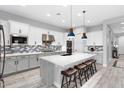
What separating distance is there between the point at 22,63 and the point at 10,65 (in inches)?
22.1

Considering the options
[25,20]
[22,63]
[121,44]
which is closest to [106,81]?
[22,63]

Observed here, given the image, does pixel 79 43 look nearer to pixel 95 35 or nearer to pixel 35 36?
pixel 95 35

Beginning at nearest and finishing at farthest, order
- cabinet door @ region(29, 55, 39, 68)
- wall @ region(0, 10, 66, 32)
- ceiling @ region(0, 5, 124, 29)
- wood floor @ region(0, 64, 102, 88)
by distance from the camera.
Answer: wood floor @ region(0, 64, 102, 88)
ceiling @ region(0, 5, 124, 29)
wall @ region(0, 10, 66, 32)
cabinet door @ region(29, 55, 39, 68)

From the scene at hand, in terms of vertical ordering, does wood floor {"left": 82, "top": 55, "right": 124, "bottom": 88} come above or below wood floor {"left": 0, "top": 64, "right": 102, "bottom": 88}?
below

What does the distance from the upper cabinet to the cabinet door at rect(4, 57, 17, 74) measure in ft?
3.88

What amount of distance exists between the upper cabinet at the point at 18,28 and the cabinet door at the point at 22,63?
117cm

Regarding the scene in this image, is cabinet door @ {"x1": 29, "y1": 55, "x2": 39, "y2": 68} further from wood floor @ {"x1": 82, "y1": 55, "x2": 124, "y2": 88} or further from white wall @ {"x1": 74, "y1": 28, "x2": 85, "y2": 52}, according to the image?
white wall @ {"x1": 74, "y1": 28, "x2": 85, "y2": 52}

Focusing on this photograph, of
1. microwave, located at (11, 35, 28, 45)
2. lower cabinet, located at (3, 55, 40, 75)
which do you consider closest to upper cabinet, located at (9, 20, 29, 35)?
microwave, located at (11, 35, 28, 45)

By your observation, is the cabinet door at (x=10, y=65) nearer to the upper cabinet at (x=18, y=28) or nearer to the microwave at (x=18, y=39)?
the microwave at (x=18, y=39)

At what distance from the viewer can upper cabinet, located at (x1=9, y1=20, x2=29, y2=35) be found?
14.2 ft

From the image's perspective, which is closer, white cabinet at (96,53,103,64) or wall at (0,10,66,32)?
wall at (0,10,66,32)
